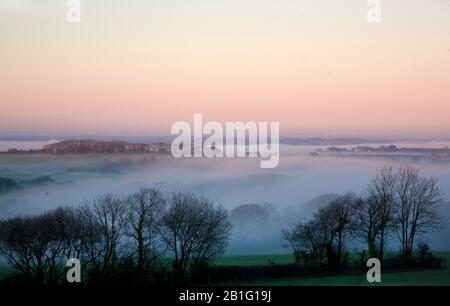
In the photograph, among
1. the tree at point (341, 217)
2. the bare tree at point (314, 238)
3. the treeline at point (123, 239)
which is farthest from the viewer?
the tree at point (341, 217)

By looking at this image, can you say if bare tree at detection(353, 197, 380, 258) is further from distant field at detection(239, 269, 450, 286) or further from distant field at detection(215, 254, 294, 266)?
distant field at detection(215, 254, 294, 266)

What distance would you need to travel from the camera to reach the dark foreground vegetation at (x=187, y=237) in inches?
388

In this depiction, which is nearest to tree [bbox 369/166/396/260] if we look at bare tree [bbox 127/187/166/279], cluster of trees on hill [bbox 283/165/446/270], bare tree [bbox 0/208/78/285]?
cluster of trees on hill [bbox 283/165/446/270]

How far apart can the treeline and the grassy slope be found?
0.44 metres

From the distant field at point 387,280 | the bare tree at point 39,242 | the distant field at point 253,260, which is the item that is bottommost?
the distant field at point 387,280

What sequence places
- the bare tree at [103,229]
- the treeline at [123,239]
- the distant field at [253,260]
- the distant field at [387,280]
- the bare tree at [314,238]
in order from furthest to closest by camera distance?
the bare tree at [314,238] < the distant field at [253,260] < the bare tree at [103,229] < the treeline at [123,239] < the distant field at [387,280]

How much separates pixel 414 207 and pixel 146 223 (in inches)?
167

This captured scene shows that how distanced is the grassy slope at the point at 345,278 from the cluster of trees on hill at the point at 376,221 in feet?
0.92

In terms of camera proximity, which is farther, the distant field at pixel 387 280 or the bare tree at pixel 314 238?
the bare tree at pixel 314 238

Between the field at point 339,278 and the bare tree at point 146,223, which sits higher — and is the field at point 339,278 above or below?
below

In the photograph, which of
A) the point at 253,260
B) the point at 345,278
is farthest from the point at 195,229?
the point at 345,278

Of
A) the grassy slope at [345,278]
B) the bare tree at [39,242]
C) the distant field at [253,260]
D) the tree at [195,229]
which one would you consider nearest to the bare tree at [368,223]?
the grassy slope at [345,278]

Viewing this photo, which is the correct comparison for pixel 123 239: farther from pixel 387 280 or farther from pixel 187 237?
pixel 387 280

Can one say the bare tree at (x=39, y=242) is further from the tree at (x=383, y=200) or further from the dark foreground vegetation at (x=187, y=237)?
the tree at (x=383, y=200)
